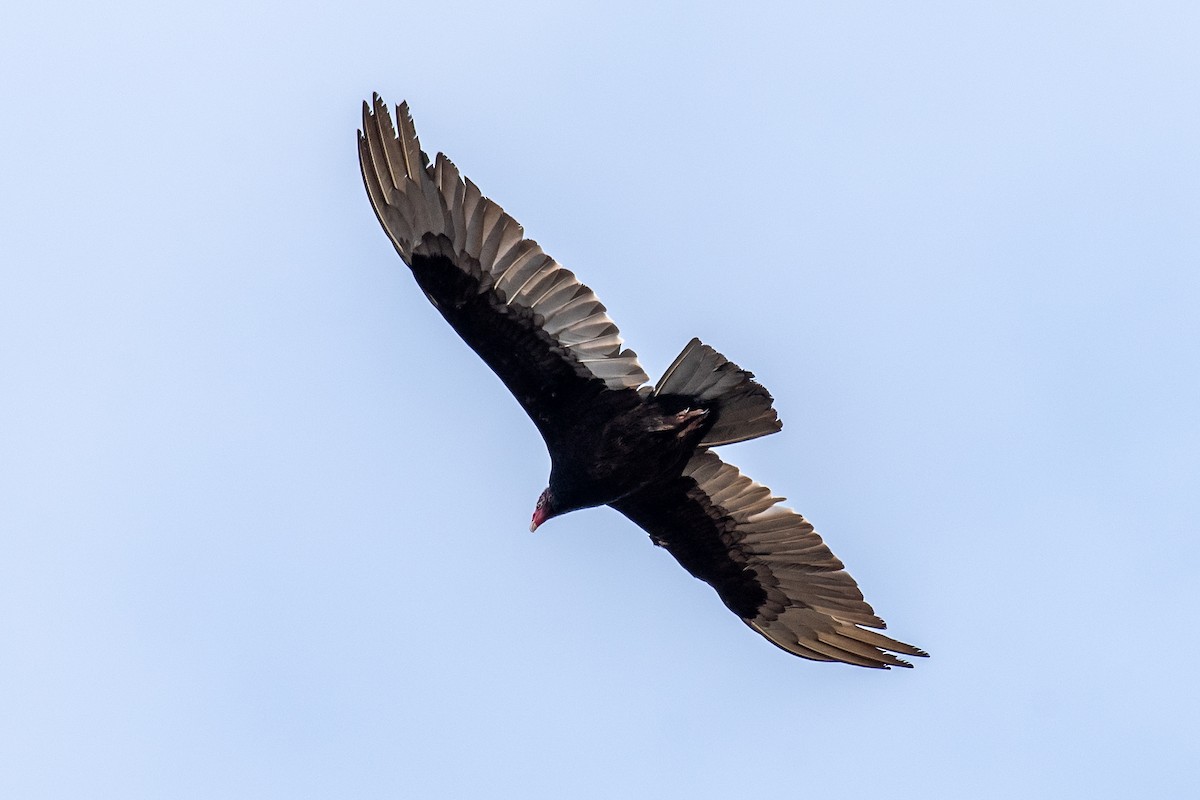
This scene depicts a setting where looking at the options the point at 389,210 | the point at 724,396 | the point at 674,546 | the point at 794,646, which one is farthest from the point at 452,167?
the point at 794,646

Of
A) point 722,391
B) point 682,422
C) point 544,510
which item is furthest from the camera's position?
point 544,510

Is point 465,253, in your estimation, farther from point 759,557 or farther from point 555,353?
point 759,557

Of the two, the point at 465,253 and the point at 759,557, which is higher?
the point at 759,557

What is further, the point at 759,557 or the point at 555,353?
the point at 759,557

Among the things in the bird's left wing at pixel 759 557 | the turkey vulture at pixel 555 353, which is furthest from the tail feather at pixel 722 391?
the bird's left wing at pixel 759 557

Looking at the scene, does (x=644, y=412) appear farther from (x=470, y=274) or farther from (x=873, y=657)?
(x=873, y=657)

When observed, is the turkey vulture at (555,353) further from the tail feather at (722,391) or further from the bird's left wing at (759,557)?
the bird's left wing at (759,557)

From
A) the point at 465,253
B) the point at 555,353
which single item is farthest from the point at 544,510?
the point at 465,253
